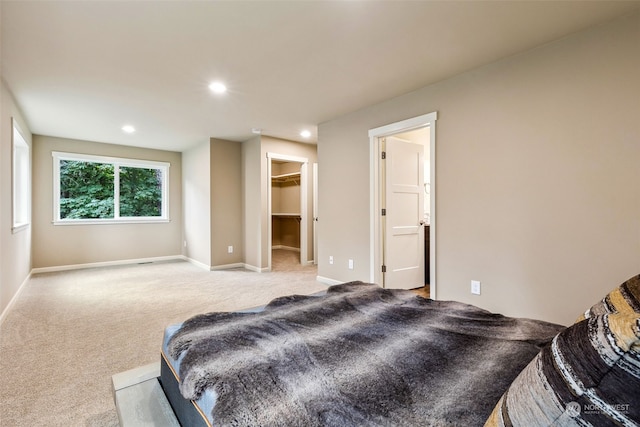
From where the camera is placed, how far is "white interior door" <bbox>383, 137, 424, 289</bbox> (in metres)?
3.87

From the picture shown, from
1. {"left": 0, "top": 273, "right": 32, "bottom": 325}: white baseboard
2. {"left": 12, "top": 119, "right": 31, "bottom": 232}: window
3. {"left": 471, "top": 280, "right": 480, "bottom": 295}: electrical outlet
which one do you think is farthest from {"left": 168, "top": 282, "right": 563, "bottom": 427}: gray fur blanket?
{"left": 12, "top": 119, "right": 31, "bottom": 232}: window

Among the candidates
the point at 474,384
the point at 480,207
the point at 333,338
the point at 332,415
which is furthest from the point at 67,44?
the point at 480,207

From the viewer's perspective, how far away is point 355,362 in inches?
44.1

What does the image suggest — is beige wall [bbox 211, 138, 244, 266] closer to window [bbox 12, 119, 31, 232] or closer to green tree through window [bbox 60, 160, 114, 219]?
green tree through window [bbox 60, 160, 114, 219]

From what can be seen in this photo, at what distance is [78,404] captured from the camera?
5.90 ft

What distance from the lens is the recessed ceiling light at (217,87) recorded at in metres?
3.13

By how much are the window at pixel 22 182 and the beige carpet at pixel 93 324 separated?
1.03 meters

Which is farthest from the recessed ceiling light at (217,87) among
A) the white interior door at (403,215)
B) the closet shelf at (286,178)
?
the closet shelf at (286,178)

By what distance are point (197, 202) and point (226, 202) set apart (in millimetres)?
722

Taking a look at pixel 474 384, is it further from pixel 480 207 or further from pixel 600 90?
pixel 600 90

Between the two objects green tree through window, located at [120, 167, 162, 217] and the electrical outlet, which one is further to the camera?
green tree through window, located at [120, 167, 162, 217]

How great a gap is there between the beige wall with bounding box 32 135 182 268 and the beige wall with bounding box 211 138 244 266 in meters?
1.62

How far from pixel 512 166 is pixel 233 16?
249cm

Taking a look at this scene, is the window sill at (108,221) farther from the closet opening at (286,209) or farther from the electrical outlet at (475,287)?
the electrical outlet at (475,287)
